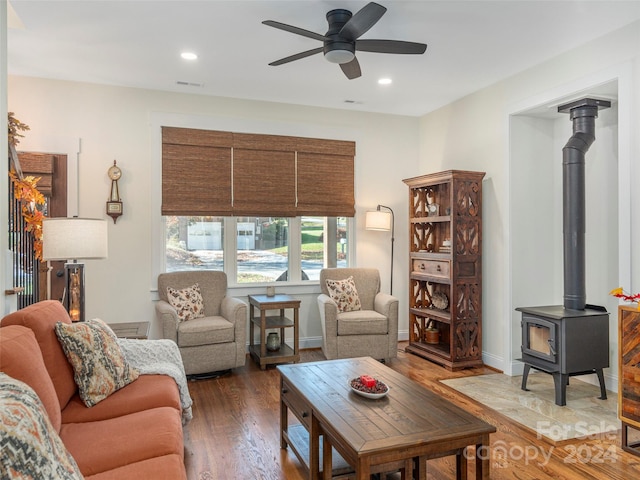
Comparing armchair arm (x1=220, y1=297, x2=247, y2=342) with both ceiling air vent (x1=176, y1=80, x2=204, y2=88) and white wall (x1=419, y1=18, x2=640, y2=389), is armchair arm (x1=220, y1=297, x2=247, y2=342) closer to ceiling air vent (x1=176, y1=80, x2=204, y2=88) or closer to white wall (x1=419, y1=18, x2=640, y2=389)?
ceiling air vent (x1=176, y1=80, x2=204, y2=88)

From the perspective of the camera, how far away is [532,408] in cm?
330

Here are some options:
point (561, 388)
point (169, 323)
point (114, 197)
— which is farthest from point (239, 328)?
point (561, 388)

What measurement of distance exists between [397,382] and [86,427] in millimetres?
1597

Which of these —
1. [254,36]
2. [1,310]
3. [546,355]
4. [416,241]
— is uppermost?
[254,36]

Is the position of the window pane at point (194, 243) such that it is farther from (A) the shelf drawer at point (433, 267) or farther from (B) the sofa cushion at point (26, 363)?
(B) the sofa cushion at point (26, 363)

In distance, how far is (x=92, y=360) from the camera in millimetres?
2168

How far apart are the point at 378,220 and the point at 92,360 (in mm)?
3512

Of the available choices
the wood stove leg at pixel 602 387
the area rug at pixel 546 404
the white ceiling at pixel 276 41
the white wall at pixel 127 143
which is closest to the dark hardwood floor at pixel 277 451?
the area rug at pixel 546 404

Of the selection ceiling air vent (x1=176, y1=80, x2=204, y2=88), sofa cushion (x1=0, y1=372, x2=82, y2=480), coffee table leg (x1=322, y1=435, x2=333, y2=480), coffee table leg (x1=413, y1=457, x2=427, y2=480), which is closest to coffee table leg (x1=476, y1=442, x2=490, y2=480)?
coffee table leg (x1=413, y1=457, x2=427, y2=480)

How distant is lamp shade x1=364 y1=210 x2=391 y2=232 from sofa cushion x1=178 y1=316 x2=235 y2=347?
6.61 feet

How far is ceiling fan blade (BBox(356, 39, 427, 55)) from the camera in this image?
2.79 meters

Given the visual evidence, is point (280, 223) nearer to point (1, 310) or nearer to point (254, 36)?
point (254, 36)

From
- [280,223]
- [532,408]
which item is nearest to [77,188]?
[280,223]

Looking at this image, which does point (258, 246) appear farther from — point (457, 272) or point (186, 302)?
point (457, 272)
